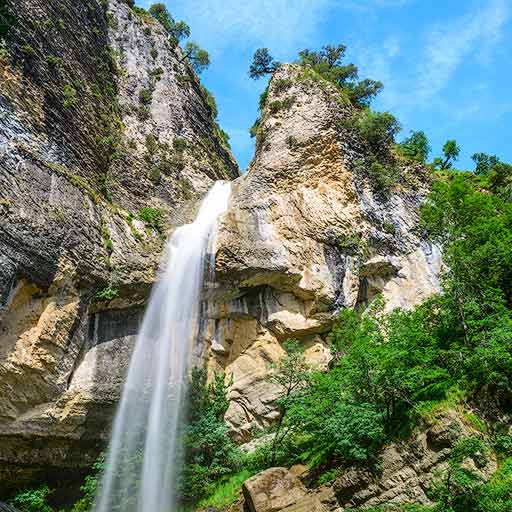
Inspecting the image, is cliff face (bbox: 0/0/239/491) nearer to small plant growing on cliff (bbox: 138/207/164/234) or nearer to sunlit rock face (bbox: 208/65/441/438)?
small plant growing on cliff (bbox: 138/207/164/234)

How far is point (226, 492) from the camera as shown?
13820 millimetres

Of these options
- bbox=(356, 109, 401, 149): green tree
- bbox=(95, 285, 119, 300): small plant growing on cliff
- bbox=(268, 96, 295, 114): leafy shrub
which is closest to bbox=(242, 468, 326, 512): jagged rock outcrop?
bbox=(95, 285, 119, 300): small plant growing on cliff

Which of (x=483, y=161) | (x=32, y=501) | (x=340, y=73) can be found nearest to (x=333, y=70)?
(x=340, y=73)

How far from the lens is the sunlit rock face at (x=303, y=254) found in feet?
56.1

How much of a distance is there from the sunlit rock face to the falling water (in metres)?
1.01

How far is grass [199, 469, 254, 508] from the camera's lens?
Answer: 43.9 feet

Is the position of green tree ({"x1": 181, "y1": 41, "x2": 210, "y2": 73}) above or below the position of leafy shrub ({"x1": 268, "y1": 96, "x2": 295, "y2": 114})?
above

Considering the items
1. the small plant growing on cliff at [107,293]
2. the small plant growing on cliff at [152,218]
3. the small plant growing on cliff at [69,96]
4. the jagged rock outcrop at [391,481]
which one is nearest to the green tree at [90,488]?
the small plant growing on cliff at [107,293]

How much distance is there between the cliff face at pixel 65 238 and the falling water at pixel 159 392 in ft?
1.74

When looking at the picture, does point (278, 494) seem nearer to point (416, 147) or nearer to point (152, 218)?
point (152, 218)

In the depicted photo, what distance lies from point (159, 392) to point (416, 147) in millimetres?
16927

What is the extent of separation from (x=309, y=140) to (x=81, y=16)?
41.7 ft

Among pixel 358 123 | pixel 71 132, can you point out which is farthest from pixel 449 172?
pixel 71 132

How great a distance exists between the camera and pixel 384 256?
18438 mm
